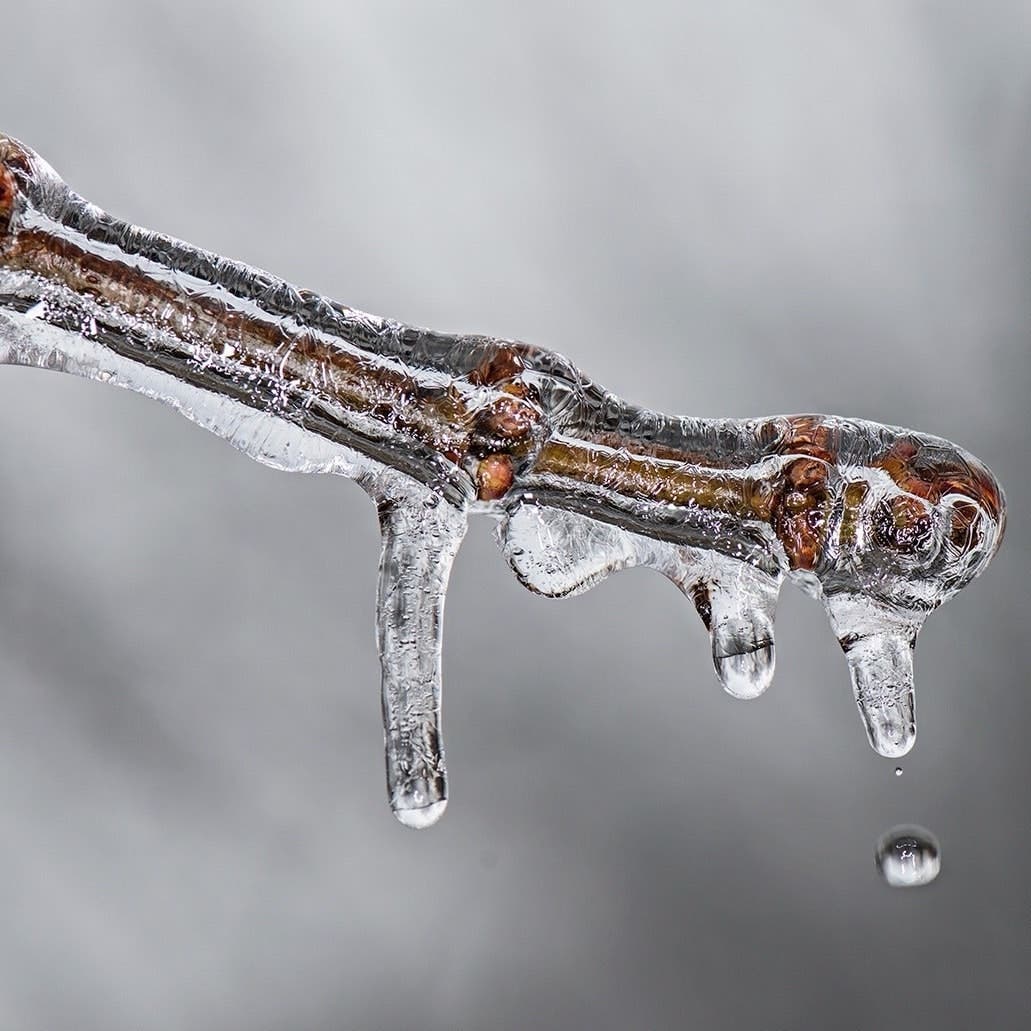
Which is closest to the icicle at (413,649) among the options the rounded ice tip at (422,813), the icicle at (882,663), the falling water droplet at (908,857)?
the rounded ice tip at (422,813)

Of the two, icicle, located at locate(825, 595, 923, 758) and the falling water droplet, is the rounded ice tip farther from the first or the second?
the falling water droplet

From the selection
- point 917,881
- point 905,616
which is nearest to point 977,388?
point 917,881

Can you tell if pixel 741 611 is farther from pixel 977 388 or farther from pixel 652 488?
pixel 977 388

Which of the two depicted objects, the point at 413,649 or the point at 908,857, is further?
the point at 908,857

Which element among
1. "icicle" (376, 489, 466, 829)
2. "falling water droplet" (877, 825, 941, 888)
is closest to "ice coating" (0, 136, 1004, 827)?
"icicle" (376, 489, 466, 829)

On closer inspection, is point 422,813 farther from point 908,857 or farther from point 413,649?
point 908,857

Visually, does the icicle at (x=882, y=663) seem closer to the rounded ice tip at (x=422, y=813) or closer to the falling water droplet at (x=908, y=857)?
the rounded ice tip at (x=422, y=813)

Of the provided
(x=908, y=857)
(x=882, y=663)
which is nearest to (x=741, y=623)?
(x=882, y=663)
